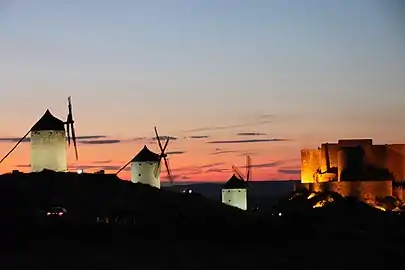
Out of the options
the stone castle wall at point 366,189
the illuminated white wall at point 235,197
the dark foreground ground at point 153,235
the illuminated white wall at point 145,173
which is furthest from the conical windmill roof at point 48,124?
the stone castle wall at point 366,189

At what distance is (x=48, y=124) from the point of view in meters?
57.9

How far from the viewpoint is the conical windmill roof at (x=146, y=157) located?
66.5 meters

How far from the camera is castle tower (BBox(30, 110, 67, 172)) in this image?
56.4 meters

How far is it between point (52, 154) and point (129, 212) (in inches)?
591

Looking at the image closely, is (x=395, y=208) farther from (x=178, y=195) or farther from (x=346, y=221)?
(x=178, y=195)

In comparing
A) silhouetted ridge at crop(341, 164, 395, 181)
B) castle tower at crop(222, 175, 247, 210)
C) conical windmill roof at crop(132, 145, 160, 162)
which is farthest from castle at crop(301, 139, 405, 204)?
conical windmill roof at crop(132, 145, 160, 162)

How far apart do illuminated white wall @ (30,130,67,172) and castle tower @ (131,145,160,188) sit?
975cm

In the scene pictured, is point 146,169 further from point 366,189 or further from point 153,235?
point 153,235

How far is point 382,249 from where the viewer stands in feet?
130

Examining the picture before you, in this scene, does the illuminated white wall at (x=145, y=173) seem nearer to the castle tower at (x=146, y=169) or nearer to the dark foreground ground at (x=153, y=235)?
the castle tower at (x=146, y=169)

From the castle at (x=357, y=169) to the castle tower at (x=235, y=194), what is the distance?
1019 centimetres

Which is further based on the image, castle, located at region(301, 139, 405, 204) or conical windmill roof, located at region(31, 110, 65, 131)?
castle, located at region(301, 139, 405, 204)

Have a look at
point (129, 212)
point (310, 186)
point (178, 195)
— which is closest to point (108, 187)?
point (178, 195)

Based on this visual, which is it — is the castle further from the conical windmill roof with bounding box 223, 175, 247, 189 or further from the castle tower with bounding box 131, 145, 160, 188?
the castle tower with bounding box 131, 145, 160, 188
